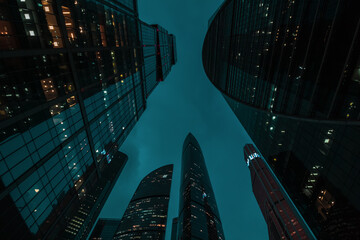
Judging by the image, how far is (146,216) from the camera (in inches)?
5285

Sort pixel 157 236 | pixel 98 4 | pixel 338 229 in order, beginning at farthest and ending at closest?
pixel 157 236
pixel 98 4
pixel 338 229

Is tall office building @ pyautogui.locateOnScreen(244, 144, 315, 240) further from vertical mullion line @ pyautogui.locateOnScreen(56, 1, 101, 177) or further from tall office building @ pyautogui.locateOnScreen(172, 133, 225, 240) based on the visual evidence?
vertical mullion line @ pyautogui.locateOnScreen(56, 1, 101, 177)

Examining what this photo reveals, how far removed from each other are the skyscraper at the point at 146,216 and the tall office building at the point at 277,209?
80735mm

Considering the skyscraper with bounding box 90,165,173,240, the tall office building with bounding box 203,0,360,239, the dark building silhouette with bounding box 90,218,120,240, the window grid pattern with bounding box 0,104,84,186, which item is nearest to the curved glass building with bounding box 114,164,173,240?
the skyscraper with bounding box 90,165,173,240

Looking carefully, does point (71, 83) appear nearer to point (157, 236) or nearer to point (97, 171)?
point (97, 171)

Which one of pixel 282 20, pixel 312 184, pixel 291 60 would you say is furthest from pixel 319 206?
pixel 282 20

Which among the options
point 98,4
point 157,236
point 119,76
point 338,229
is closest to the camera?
point 338,229

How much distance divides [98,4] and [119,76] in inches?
647

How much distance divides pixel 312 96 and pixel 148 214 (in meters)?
149

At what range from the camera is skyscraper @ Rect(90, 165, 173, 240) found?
398 ft

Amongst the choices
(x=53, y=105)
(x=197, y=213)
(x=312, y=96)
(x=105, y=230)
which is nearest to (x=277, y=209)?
(x=197, y=213)

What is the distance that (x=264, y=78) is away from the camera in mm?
36719

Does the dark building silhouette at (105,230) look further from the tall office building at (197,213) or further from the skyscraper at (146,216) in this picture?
the tall office building at (197,213)

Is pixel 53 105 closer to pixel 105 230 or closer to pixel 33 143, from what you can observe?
pixel 33 143
